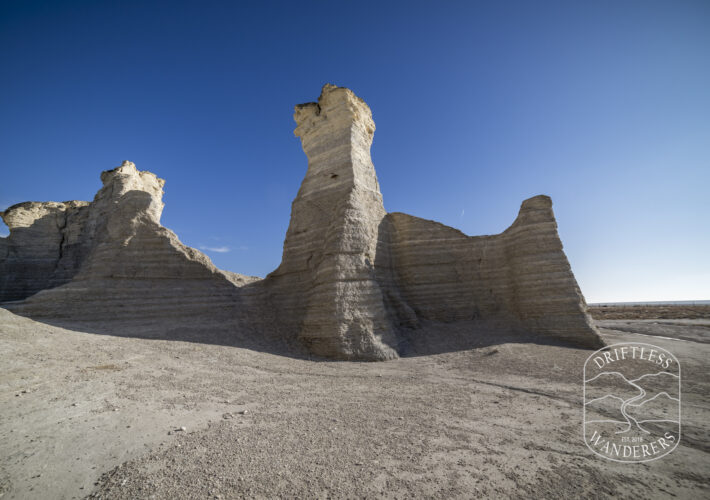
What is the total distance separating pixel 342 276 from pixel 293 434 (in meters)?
6.94

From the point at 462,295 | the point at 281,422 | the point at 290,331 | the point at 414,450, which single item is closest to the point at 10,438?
the point at 281,422

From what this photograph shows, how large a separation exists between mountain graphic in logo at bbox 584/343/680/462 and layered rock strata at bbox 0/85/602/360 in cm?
250

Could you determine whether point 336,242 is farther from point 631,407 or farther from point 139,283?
point 631,407

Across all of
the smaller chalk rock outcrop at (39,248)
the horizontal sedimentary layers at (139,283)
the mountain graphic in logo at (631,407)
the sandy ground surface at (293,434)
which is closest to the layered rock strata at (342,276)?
the horizontal sedimentary layers at (139,283)

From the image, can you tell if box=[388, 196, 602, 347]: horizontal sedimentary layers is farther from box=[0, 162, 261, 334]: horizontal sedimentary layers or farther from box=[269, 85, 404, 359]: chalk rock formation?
box=[0, 162, 261, 334]: horizontal sedimentary layers

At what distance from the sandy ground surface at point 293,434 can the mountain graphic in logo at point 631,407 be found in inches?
7.0

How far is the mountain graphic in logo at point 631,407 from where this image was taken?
153 inches

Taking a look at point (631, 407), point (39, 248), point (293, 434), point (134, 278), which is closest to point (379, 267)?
point (631, 407)

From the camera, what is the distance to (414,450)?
11.8 feet

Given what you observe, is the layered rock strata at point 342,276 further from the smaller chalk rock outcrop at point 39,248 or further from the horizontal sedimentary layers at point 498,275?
the smaller chalk rock outcrop at point 39,248

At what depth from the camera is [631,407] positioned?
203 inches

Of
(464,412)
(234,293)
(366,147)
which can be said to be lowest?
(464,412)

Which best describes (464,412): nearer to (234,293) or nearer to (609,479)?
(609,479)

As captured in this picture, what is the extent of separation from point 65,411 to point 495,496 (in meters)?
5.82
